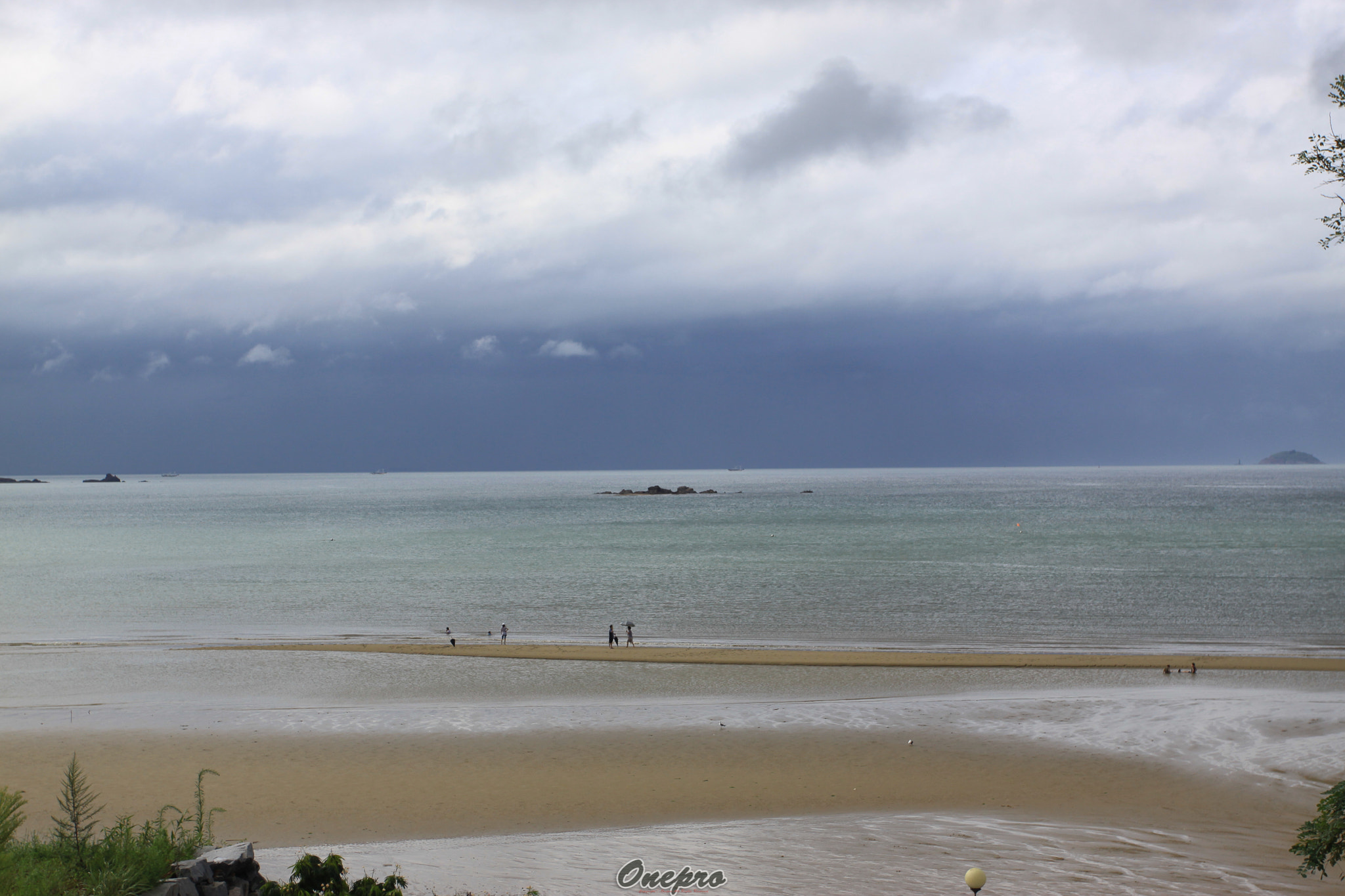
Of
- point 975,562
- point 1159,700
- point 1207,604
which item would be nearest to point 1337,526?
point 975,562

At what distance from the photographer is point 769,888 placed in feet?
47.3

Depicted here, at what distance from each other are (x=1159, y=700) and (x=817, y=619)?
2283 cm

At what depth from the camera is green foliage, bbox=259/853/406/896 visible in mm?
10281

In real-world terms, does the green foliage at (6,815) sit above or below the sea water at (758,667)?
above

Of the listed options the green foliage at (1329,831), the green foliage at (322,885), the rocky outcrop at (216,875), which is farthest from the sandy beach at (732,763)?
the green foliage at (1329,831)

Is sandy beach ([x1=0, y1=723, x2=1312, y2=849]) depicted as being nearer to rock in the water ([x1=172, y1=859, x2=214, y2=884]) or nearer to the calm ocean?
rock in the water ([x1=172, y1=859, x2=214, y2=884])

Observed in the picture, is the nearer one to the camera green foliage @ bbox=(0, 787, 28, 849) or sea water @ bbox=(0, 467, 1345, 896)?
green foliage @ bbox=(0, 787, 28, 849)

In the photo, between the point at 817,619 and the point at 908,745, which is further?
the point at 817,619

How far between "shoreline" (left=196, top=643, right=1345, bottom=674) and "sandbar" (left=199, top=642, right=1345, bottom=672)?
0.09ft

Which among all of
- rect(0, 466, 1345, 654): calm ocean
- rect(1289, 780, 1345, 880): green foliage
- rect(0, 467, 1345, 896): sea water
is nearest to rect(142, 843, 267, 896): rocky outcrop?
rect(0, 467, 1345, 896): sea water

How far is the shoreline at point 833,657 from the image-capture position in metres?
35.9

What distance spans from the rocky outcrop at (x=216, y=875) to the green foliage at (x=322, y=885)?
60 centimetres

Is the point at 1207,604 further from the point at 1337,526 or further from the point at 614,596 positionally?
the point at 1337,526

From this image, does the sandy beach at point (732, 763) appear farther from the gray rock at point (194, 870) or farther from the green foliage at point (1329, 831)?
the green foliage at point (1329, 831)
